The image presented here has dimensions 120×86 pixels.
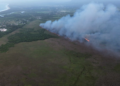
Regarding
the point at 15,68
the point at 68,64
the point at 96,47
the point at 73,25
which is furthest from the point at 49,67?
the point at 73,25

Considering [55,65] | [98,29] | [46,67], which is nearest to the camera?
[46,67]

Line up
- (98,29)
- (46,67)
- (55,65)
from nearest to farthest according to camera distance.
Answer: (46,67), (55,65), (98,29)

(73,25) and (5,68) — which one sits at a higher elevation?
(73,25)

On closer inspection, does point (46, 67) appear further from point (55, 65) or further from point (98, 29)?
point (98, 29)

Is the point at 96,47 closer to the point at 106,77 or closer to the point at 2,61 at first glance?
the point at 106,77

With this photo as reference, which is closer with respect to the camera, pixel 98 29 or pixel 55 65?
pixel 55 65

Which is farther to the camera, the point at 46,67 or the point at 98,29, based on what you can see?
the point at 98,29

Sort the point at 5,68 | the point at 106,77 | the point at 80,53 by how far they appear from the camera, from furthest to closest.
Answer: the point at 80,53 < the point at 5,68 < the point at 106,77

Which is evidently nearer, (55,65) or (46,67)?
(46,67)

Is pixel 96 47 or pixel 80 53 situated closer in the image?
pixel 80 53

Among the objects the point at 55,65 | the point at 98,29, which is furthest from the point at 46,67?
the point at 98,29

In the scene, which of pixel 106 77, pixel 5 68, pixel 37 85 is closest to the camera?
pixel 37 85
